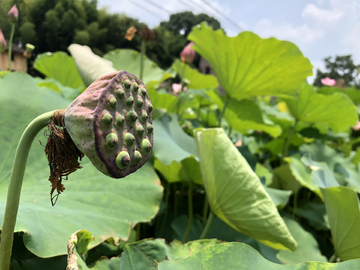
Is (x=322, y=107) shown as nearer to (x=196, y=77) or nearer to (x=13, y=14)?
(x=196, y=77)

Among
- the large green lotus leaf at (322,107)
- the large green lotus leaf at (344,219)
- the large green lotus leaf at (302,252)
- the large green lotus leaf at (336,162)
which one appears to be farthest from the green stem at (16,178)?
the large green lotus leaf at (322,107)

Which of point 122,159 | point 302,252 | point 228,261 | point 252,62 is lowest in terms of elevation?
point 302,252

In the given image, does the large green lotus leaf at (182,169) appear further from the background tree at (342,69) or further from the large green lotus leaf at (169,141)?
the background tree at (342,69)

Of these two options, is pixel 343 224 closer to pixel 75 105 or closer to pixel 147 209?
pixel 147 209

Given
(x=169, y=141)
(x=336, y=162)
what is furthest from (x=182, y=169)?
(x=336, y=162)

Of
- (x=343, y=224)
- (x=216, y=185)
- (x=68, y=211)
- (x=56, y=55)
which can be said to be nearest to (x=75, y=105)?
(x=68, y=211)

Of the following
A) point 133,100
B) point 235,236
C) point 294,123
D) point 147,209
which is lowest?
point 235,236

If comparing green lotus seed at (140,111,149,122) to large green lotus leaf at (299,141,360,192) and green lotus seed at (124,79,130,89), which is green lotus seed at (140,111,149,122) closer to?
green lotus seed at (124,79,130,89)

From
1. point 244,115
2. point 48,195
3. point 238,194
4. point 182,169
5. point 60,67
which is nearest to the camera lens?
point 48,195
